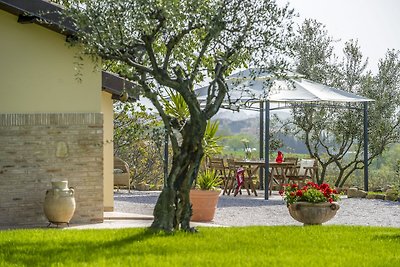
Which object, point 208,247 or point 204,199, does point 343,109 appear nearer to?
point 204,199

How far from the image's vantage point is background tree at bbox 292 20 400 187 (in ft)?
84.6

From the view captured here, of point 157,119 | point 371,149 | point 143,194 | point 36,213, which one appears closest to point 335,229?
point 36,213

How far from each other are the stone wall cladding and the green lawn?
1673 mm

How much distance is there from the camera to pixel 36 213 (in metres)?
14.0

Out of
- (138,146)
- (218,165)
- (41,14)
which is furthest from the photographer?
(138,146)

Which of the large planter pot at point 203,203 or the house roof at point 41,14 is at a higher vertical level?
the house roof at point 41,14

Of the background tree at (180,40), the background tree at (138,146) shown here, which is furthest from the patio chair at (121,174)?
the background tree at (180,40)

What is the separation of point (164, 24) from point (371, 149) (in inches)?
640

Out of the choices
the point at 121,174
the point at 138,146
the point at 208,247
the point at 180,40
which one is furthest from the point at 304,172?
the point at 208,247

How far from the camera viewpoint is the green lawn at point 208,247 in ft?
30.7

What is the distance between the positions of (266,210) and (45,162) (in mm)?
5640

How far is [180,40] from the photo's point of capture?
41.9 ft

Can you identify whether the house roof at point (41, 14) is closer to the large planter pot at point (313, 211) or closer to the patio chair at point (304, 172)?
the large planter pot at point (313, 211)

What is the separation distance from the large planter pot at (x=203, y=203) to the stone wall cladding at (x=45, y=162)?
1.87m
